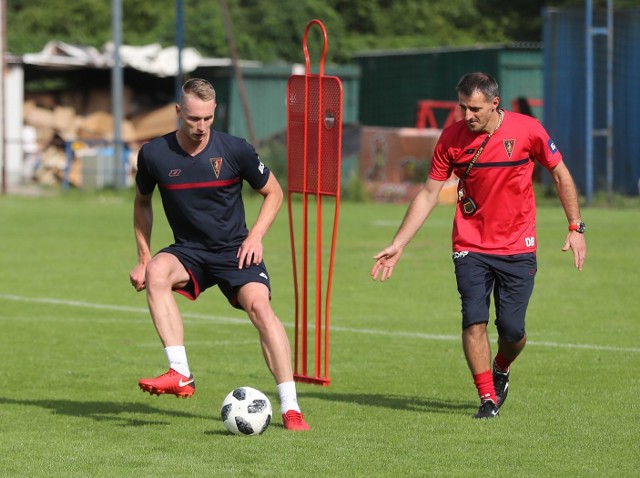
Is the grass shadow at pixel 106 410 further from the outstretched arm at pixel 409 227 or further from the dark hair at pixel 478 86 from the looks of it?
the dark hair at pixel 478 86

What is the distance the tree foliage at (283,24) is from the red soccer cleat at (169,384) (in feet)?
127

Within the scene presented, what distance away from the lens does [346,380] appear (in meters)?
10.3

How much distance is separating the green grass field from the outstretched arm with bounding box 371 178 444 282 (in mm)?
938

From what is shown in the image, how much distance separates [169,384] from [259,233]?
1018 mm

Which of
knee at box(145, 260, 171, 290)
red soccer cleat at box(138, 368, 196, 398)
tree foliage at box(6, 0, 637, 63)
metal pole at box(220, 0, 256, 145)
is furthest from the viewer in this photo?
tree foliage at box(6, 0, 637, 63)

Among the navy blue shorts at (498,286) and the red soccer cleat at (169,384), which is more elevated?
the navy blue shorts at (498,286)

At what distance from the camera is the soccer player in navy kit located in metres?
8.16

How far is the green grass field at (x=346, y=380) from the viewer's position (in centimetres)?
732

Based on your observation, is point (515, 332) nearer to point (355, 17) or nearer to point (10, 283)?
point (10, 283)

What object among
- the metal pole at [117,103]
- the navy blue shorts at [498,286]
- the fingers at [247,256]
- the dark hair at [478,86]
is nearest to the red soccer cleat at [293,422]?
the fingers at [247,256]

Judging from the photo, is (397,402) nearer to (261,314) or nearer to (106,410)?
(261,314)

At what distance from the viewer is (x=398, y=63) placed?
4647cm

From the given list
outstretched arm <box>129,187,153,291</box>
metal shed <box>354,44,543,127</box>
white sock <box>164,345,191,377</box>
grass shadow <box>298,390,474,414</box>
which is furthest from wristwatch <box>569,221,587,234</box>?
metal shed <box>354,44,543,127</box>

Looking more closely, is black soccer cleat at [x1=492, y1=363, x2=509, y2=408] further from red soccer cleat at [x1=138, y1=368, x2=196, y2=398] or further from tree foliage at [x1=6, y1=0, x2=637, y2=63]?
tree foliage at [x1=6, y1=0, x2=637, y2=63]
